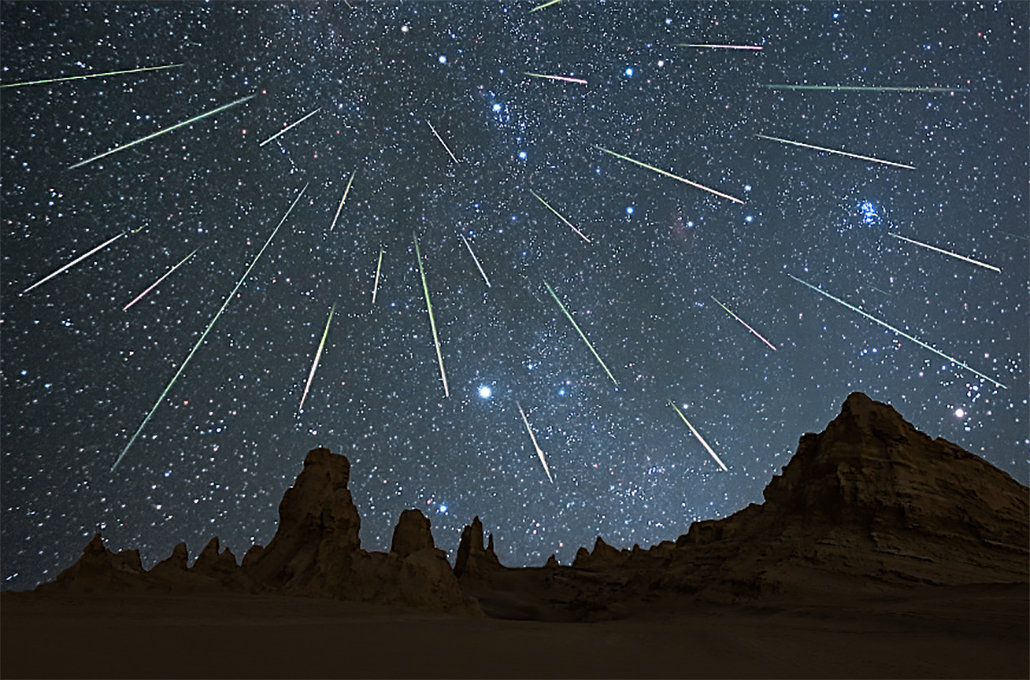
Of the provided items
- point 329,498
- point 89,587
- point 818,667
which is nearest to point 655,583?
point 329,498

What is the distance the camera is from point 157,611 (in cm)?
1172

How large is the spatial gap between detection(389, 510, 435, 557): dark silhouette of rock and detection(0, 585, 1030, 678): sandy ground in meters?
15.3

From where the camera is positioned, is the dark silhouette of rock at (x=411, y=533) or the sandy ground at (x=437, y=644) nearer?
the sandy ground at (x=437, y=644)

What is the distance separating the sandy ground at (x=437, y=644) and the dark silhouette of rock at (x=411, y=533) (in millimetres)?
15273

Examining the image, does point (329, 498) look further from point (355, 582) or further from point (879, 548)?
point (879, 548)

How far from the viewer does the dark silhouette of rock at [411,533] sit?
30.8 meters

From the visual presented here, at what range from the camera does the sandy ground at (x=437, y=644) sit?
7.38m

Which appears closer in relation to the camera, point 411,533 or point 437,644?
point 437,644

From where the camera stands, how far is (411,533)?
31.3 meters

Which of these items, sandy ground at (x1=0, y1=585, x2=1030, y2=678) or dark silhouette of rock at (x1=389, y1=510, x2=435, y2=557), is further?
dark silhouette of rock at (x1=389, y1=510, x2=435, y2=557)

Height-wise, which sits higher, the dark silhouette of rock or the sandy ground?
the dark silhouette of rock

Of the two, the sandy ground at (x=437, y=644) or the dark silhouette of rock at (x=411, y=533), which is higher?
the dark silhouette of rock at (x=411, y=533)

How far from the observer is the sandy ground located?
7.38 meters

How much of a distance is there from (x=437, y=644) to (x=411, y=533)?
22751mm
